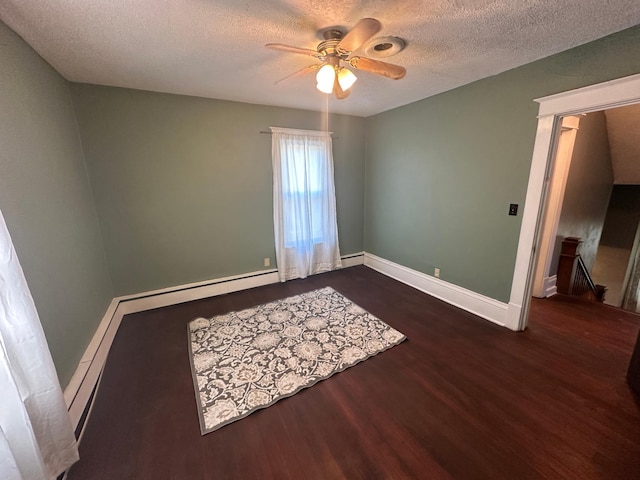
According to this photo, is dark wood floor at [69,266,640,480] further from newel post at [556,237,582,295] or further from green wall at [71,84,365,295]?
green wall at [71,84,365,295]

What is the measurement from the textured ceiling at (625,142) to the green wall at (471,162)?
167 cm

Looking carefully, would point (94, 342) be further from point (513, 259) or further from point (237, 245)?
point (513, 259)

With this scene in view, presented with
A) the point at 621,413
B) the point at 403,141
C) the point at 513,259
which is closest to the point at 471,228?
the point at 513,259

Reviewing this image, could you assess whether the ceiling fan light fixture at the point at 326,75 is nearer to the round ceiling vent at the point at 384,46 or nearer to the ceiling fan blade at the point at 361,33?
the ceiling fan blade at the point at 361,33

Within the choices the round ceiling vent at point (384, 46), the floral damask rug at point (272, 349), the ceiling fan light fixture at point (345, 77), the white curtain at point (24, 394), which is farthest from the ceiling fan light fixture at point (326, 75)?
the floral damask rug at point (272, 349)

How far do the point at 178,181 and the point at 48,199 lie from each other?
4.17 ft

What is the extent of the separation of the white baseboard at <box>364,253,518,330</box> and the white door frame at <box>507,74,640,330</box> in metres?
0.08

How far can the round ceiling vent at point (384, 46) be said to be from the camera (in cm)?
173

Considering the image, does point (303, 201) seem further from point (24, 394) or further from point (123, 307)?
point (24, 394)

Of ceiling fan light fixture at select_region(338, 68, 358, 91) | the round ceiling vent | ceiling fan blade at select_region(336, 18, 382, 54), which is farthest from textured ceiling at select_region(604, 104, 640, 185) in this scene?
ceiling fan blade at select_region(336, 18, 382, 54)

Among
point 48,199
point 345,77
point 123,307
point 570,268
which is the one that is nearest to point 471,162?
point 345,77

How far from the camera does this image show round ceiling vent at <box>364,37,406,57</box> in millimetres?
1728

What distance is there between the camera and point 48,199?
1775 mm

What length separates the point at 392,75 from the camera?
180 cm
